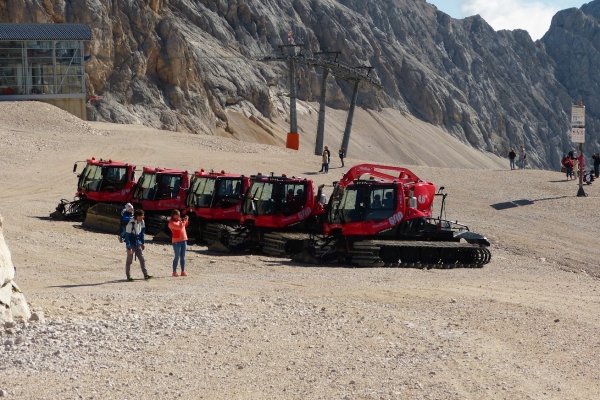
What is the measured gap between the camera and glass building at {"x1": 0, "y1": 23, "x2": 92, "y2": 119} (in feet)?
193

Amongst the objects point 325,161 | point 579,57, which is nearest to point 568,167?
point 325,161

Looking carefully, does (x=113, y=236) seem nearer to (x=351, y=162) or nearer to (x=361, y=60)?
(x=351, y=162)

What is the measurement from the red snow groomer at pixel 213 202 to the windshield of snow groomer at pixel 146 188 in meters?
2.02

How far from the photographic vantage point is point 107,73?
73.5 metres

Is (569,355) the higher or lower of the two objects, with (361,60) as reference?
lower

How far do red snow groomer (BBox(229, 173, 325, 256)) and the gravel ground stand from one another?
0.90 m

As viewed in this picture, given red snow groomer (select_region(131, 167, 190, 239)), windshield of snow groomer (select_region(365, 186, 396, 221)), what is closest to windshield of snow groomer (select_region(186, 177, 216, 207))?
red snow groomer (select_region(131, 167, 190, 239))

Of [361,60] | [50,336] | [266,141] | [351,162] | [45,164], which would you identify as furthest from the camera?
[361,60]

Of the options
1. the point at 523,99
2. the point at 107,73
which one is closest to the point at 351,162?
the point at 107,73

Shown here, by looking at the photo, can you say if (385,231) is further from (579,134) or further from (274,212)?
(579,134)

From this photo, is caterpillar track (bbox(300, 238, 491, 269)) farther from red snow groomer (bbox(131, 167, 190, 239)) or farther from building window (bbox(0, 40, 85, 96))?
building window (bbox(0, 40, 85, 96))

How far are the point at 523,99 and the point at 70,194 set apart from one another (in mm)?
116488

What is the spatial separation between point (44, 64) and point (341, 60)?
184ft

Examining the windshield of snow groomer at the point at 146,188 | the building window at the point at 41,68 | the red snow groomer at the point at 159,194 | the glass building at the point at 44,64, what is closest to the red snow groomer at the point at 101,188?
the windshield of snow groomer at the point at 146,188
